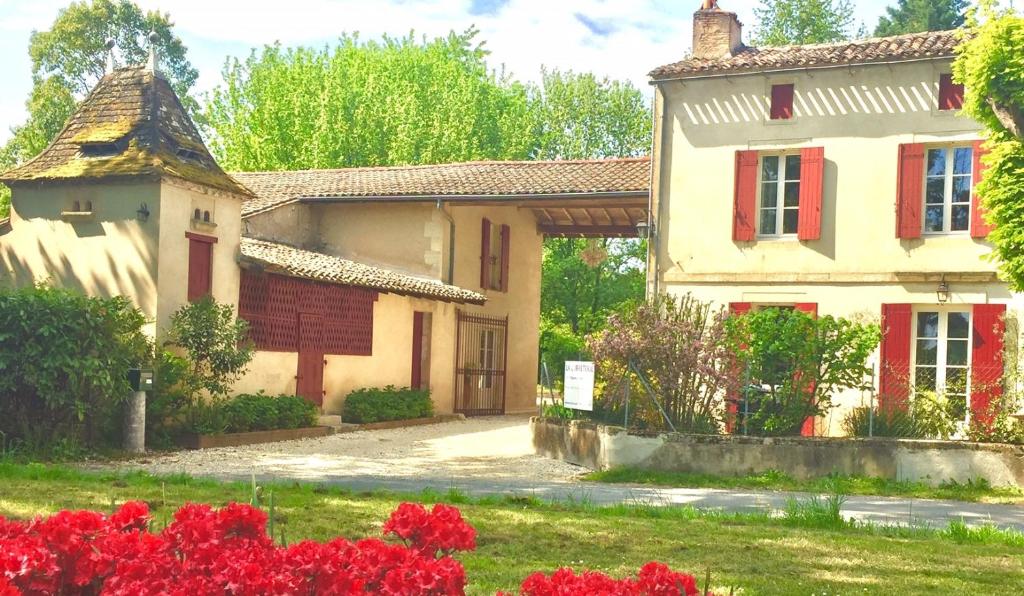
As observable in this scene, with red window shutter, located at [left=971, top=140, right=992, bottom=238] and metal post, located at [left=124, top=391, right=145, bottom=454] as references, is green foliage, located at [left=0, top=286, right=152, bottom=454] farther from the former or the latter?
red window shutter, located at [left=971, top=140, right=992, bottom=238]

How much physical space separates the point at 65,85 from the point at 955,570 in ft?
128

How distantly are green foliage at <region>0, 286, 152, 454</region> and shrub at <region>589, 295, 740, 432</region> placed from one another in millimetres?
5889

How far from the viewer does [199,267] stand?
53.5 feet

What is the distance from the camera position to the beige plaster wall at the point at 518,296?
24.7 meters

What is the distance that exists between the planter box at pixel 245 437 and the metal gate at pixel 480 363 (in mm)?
6149

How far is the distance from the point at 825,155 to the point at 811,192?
2.02ft

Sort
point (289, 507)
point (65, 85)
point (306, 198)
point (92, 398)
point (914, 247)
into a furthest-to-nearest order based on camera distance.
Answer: point (65, 85)
point (306, 198)
point (914, 247)
point (92, 398)
point (289, 507)

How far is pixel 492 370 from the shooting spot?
25297mm

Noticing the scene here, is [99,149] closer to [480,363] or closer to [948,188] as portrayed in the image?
[480,363]

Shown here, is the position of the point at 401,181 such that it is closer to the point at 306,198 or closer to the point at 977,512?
the point at 306,198

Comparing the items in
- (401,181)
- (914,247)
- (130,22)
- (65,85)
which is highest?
(130,22)

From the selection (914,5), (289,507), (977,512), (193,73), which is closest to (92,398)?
(289,507)

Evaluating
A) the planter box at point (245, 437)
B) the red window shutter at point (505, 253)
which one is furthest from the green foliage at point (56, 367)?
the red window shutter at point (505, 253)

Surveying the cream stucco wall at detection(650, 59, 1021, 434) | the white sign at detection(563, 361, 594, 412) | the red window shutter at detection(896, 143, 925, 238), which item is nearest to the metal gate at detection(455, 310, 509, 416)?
the cream stucco wall at detection(650, 59, 1021, 434)
